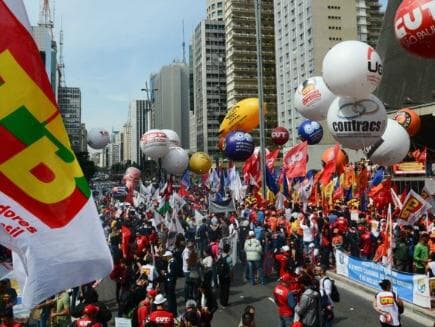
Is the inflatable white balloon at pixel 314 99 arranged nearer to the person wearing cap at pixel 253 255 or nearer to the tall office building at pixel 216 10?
the person wearing cap at pixel 253 255

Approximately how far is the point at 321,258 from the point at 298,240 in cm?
91

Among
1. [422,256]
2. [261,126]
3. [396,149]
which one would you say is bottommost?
[422,256]

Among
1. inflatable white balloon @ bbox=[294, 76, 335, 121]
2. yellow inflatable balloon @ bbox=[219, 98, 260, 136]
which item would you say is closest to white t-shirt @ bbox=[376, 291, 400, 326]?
inflatable white balloon @ bbox=[294, 76, 335, 121]

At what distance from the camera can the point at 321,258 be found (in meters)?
15.1

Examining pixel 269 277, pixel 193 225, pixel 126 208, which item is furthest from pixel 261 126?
pixel 126 208

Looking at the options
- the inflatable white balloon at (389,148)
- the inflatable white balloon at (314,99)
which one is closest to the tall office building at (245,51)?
the inflatable white balloon at (314,99)

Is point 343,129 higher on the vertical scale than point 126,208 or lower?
higher

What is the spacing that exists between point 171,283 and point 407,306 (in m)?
5.22

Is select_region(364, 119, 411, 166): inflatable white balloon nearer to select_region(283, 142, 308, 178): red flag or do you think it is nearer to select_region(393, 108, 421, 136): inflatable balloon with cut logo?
select_region(283, 142, 308, 178): red flag

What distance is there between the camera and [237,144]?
2183 cm

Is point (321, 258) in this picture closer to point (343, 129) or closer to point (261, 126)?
point (343, 129)

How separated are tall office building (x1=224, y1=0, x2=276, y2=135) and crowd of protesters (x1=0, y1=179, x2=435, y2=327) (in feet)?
309

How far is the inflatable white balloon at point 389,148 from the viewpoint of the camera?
44.5 ft

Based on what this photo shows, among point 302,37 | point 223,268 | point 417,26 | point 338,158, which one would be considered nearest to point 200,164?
point 338,158
